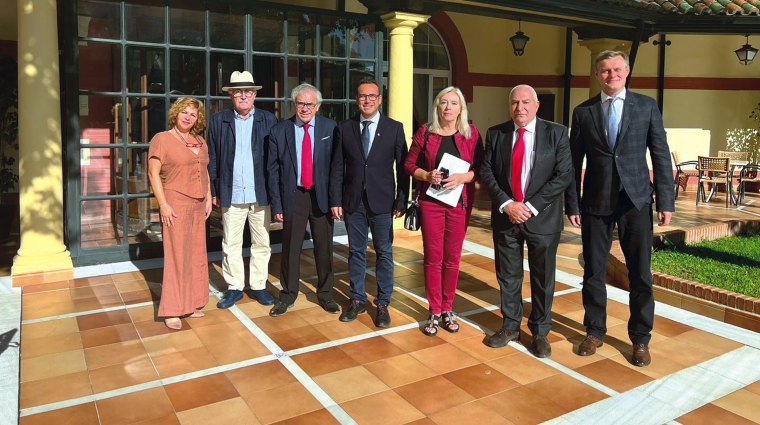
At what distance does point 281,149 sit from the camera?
4.71 meters

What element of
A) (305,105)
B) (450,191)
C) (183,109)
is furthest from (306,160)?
(450,191)

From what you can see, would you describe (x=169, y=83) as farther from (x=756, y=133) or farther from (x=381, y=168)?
(x=756, y=133)

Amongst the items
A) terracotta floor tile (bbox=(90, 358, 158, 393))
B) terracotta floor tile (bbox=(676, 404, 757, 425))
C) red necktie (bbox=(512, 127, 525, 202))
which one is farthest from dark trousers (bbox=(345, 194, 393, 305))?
terracotta floor tile (bbox=(676, 404, 757, 425))

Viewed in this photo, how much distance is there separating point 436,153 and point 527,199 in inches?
26.9

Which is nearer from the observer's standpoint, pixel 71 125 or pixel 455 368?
pixel 455 368

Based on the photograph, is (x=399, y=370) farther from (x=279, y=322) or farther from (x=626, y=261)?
(x=626, y=261)

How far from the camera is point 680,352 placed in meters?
4.18

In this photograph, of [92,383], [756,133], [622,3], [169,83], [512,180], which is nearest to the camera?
[92,383]

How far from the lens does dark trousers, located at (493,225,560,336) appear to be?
4.06m

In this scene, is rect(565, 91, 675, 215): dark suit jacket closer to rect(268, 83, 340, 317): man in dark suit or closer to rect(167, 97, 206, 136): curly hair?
rect(268, 83, 340, 317): man in dark suit

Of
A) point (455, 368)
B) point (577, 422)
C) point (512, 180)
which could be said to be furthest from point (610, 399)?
point (512, 180)

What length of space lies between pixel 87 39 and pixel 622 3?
7.15 metres

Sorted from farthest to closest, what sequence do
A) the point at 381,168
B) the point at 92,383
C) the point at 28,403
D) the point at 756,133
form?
the point at 756,133 < the point at 381,168 < the point at 92,383 < the point at 28,403

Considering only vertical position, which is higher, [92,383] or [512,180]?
[512,180]
